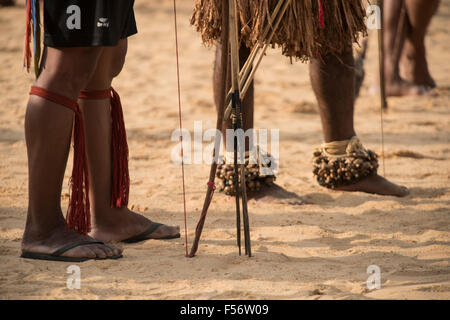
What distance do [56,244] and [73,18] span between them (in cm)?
78

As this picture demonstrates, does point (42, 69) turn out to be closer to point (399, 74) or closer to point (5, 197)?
point (5, 197)

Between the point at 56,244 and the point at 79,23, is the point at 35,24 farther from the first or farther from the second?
the point at 56,244

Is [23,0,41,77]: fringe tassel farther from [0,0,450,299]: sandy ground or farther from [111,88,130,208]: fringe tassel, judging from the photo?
[0,0,450,299]: sandy ground

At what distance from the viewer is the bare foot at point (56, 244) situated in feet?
7.26

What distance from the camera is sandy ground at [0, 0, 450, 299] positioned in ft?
6.63

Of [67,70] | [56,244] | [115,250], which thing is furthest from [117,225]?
[67,70]

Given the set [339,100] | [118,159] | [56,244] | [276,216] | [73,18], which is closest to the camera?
[73,18]

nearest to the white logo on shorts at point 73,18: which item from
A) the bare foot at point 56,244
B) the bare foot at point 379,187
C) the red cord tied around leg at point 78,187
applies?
the red cord tied around leg at point 78,187

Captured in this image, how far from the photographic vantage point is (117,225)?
2471 millimetres

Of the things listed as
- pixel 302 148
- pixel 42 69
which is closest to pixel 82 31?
pixel 42 69

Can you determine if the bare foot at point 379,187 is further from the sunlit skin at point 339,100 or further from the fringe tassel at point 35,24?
the fringe tassel at point 35,24

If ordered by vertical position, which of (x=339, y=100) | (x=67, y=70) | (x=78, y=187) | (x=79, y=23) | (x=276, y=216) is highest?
(x=79, y=23)

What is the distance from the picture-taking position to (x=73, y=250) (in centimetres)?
222
